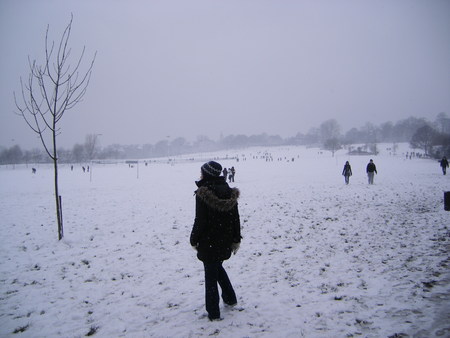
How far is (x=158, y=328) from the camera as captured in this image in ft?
13.8

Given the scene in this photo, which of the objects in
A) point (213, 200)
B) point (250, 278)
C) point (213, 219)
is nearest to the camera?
point (213, 200)

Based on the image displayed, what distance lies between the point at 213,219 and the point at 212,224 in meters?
0.08

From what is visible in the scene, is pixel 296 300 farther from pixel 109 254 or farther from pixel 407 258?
pixel 109 254

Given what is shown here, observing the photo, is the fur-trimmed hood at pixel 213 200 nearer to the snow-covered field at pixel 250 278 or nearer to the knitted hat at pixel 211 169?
the knitted hat at pixel 211 169

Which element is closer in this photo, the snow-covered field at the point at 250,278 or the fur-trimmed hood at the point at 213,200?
the fur-trimmed hood at the point at 213,200

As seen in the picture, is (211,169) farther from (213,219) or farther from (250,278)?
(250,278)

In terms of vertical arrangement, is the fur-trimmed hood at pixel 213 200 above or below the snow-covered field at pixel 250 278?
above

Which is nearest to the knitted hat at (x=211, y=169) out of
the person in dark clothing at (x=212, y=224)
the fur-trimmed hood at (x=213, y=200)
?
the person in dark clothing at (x=212, y=224)

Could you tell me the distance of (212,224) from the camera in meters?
4.21

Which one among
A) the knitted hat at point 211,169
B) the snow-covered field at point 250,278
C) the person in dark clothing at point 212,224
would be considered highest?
the knitted hat at point 211,169

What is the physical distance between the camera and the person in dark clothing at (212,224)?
413 centimetres

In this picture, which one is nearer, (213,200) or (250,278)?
(213,200)

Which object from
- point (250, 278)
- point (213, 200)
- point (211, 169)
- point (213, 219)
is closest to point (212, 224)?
point (213, 219)

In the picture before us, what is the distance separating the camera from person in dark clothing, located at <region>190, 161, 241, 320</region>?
4.13 metres
